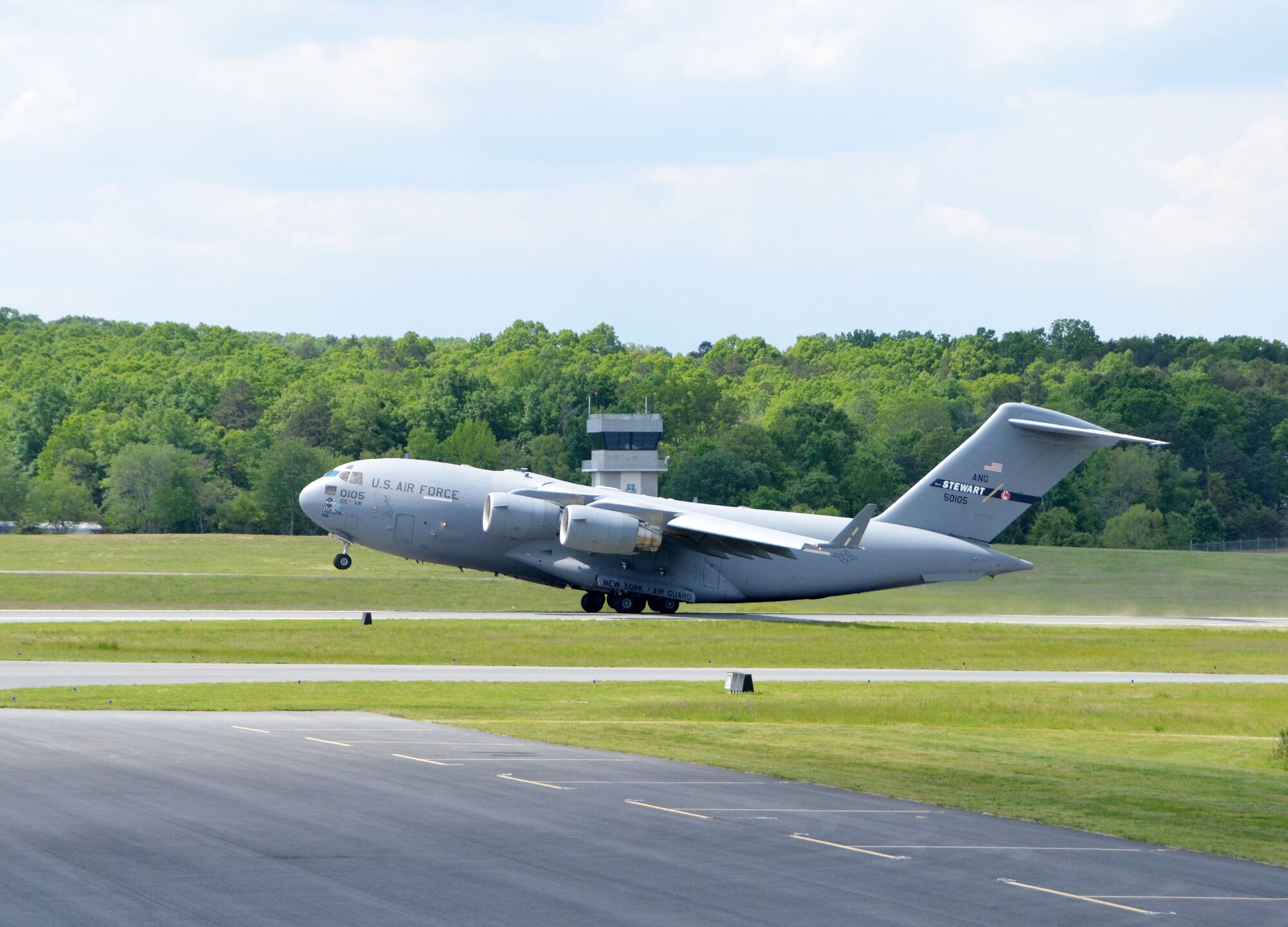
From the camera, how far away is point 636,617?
49.6m

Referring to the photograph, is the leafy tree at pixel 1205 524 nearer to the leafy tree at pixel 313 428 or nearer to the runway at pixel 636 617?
the runway at pixel 636 617

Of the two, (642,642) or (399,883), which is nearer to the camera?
(399,883)

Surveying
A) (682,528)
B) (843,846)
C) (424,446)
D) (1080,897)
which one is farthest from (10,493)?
(1080,897)

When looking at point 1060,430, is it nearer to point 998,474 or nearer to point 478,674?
point 998,474

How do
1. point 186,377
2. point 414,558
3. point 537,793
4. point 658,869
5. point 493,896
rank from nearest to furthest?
point 493,896, point 658,869, point 537,793, point 414,558, point 186,377

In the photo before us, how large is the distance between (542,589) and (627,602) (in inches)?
417

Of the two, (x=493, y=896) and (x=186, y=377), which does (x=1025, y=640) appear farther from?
(x=186, y=377)

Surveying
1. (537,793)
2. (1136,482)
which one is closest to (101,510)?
(1136,482)

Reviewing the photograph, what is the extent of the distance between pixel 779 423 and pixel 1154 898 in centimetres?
11226

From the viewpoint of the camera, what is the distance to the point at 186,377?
6068 inches

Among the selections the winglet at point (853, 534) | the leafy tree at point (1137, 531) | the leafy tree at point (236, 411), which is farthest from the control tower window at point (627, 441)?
the leafy tree at point (236, 411)

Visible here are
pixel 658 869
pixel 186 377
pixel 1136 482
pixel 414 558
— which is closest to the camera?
pixel 658 869

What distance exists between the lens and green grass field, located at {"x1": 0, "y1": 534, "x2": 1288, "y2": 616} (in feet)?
181

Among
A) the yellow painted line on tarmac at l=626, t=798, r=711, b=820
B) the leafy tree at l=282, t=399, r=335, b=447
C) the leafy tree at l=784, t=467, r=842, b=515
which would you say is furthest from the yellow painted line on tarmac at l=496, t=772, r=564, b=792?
the leafy tree at l=282, t=399, r=335, b=447
